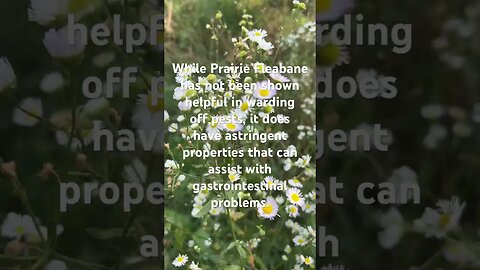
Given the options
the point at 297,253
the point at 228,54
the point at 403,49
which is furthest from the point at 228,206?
the point at 403,49

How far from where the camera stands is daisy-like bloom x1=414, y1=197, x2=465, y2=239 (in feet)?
2.95

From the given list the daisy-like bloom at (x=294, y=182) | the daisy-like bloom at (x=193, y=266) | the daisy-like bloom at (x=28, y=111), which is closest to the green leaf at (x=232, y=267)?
the daisy-like bloom at (x=193, y=266)

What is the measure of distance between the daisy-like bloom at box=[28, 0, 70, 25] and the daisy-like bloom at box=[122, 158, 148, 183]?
251 millimetres

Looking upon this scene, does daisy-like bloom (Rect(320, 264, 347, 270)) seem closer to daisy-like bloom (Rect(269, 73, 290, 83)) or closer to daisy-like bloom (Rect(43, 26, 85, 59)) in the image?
daisy-like bloom (Rect(269, 73, 290, 83))

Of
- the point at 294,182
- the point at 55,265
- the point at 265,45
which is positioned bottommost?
the point at 55,265

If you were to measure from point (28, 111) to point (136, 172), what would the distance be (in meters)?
0.20

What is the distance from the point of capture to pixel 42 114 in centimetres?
91

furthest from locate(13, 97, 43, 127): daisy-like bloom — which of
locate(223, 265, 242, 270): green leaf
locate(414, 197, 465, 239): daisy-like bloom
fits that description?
locate(414, 197, 465, 239): daisy-like bloom

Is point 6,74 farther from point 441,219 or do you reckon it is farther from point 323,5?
point 441,219

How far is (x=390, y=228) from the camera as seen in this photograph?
90cm

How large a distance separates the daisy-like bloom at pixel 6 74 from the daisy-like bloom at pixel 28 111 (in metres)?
0.04

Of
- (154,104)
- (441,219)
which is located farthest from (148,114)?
(441,219)

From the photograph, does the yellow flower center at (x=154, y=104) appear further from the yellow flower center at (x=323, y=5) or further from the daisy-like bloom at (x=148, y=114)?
the yellow flower center at (x=323, y=5)

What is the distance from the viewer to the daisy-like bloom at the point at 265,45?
87 cm
